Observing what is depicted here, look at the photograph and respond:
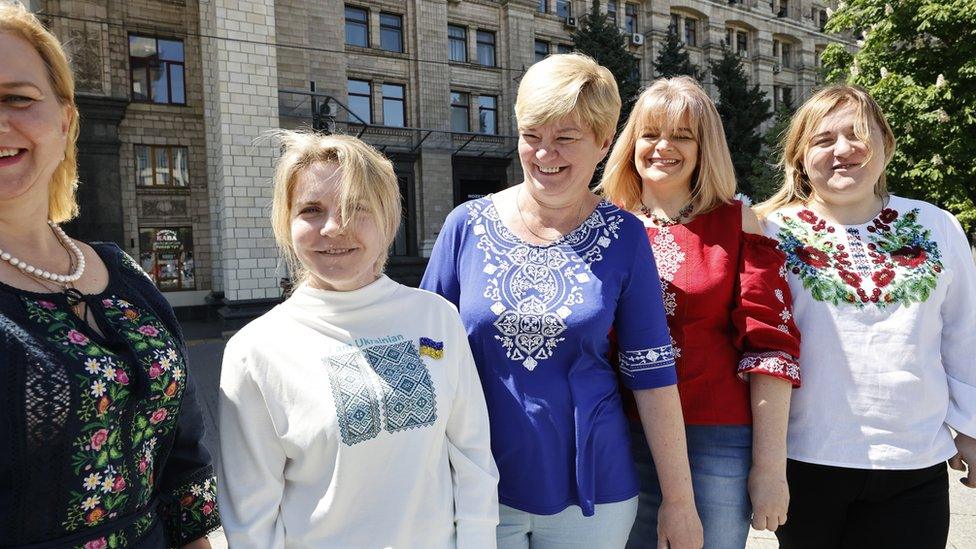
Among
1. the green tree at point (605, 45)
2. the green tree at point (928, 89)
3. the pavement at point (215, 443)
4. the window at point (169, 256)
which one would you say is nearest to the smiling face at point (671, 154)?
the pavement at point (215, 443)

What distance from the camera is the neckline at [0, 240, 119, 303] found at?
1277 mm

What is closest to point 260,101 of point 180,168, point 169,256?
point 180,168

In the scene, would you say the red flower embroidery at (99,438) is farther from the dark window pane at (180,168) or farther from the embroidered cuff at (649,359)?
the dark window pane at (180,168)

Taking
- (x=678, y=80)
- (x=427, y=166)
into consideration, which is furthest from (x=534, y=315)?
(x=427, y=166)

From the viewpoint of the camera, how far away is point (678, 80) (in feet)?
7.24

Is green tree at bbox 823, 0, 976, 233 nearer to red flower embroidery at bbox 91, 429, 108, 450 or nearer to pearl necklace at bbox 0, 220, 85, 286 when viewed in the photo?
pearl necklace at bbox 0, 220, 85, 286

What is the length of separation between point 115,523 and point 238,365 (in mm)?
442

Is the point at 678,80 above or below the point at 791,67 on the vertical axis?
below

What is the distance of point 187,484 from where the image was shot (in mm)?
1694

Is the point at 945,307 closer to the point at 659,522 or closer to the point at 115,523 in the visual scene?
the point at 659,522

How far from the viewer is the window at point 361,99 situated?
22.9 meters

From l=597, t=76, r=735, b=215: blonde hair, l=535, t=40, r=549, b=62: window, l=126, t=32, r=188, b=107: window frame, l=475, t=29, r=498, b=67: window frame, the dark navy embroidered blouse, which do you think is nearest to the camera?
the dark navy embroidered blouse

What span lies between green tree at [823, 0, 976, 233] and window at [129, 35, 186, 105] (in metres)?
20.3

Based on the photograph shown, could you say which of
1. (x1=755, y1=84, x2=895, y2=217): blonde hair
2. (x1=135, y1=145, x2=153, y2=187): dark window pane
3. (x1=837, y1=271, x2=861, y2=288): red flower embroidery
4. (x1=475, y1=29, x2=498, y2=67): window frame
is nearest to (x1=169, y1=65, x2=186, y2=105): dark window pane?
(x1=135, y1=145, x2=153, y2=187): dark window pane
